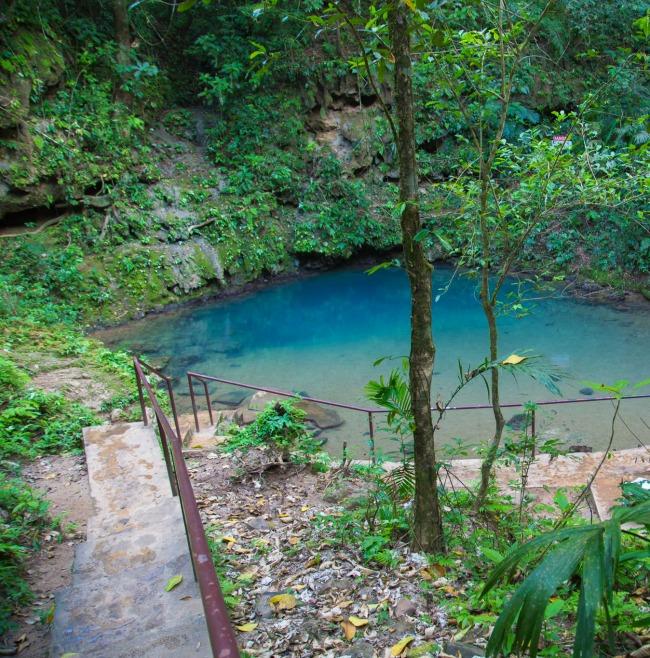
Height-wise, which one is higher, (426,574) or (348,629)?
(348,629)

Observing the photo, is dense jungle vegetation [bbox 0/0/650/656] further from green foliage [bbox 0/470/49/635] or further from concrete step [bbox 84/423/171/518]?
green foliage [bbox 0/470/49/635]

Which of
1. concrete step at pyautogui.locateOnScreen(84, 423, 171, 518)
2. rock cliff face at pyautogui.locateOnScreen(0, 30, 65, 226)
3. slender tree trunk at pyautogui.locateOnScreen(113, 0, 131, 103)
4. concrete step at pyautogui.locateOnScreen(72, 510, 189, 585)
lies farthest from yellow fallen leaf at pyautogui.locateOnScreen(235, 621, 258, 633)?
slender tree trunk at pyautogui.locateOnScreen(113, 0, 131, 103)

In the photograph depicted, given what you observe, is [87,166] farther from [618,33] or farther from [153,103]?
[618,33]

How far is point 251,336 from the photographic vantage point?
13062 mm

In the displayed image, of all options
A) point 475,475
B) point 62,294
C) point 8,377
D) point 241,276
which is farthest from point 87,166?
point 475,475

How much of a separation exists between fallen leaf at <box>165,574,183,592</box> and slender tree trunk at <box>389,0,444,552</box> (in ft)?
5.18

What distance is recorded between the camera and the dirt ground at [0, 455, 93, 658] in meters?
2.82

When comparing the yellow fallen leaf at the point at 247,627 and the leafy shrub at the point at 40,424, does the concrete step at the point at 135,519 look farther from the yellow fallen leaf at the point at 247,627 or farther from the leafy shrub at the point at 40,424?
the leafy shrub at the point at 40,424

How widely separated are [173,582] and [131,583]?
0.29 m

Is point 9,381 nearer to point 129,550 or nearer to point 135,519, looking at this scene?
point 135,519

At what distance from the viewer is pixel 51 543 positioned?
3.87 metres

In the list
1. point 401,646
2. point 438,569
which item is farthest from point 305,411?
point 401,646

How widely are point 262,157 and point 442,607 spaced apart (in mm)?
15547

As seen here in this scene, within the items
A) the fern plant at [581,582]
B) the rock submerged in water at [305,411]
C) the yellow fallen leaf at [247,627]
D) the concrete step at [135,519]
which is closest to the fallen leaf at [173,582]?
the yellow fallen leaf at [247,627]
